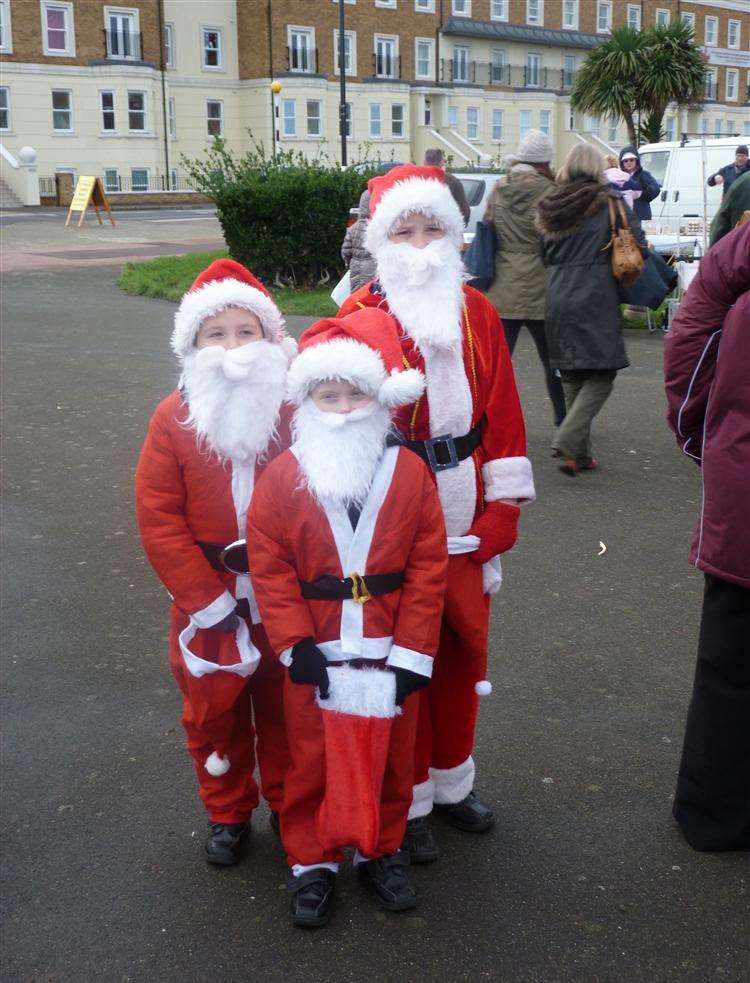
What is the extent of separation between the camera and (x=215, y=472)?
118 inches

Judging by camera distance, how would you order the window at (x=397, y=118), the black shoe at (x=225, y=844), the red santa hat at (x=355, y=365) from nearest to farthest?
the red santa hat at (x=355, y=365)
the black shoe at (x=225, y=844)
the window at (x=397, y=118)

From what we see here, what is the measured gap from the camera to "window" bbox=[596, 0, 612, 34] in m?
63.2

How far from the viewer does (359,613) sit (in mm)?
2828

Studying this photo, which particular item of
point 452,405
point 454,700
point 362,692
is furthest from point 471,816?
point 452,405

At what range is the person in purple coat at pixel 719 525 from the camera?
296 centimetres

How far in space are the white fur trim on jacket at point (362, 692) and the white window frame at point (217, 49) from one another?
165 ft

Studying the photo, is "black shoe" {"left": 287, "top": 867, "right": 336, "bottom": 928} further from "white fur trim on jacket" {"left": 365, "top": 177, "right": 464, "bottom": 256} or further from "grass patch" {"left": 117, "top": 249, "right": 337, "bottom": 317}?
"grass patch" {"left": 117, "top": 249, "right": 337, "bottom": 317}

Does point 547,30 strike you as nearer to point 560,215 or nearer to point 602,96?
point 602,96

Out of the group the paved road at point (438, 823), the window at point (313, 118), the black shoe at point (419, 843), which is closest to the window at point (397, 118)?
the window at point (313, 118)

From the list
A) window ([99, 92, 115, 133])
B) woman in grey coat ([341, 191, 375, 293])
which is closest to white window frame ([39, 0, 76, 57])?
window ([99, 92, 115, 133])

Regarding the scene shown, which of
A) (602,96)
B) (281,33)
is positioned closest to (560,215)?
(602,96)

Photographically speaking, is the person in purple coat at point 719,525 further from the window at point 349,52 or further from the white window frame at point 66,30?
the window at point 349,52

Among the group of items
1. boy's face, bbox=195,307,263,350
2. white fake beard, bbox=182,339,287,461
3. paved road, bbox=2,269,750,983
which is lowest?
paved road, bbox=2,269,750,983

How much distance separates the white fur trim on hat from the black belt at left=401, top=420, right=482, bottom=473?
505 millimetres
